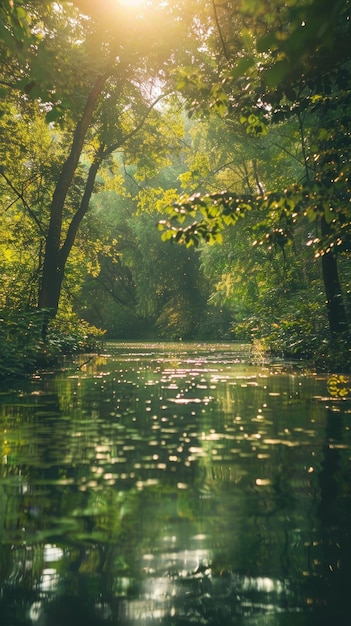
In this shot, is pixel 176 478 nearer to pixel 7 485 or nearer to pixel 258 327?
pixel 7 485

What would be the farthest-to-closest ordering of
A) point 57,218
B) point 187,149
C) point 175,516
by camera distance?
point 187,149 < point 57,218 < point 175,516

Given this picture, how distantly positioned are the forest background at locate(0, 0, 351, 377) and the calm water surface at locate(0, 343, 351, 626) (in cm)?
245

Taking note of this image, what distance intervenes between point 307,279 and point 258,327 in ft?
8.72

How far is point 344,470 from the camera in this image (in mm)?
7367

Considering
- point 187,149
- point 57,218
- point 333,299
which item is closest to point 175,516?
point 333,299

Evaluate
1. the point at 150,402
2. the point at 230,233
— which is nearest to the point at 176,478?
the point at 150,402

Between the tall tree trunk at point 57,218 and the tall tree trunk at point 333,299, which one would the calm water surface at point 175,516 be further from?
the tall tree trunk at point 57,218

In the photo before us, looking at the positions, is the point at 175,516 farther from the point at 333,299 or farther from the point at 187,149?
the point at 187,149

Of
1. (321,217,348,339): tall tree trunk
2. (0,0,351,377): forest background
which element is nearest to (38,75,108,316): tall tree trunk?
(0,0,351,377): forest background

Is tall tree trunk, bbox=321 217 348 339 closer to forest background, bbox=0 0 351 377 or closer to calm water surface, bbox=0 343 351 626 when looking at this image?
forest background, bbox=0 0 351 377

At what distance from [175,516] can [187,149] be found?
109 ft

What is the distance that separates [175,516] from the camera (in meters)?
5.80

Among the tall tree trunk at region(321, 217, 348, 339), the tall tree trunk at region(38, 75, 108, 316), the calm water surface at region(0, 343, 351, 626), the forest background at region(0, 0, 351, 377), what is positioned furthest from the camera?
the tall tree trunk at region(38, 75, 108, 316)

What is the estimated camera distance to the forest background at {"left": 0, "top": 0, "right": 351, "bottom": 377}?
9.88m
